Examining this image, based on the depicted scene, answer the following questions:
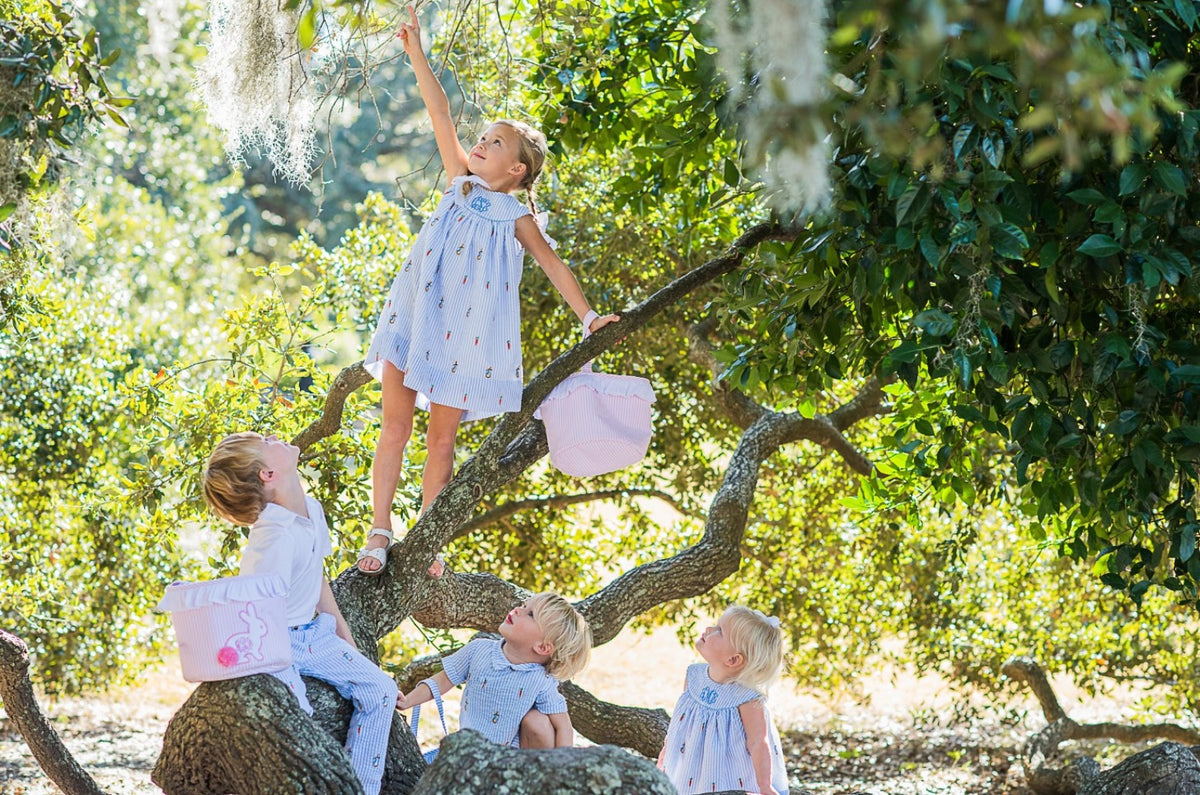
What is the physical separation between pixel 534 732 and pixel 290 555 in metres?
0.79

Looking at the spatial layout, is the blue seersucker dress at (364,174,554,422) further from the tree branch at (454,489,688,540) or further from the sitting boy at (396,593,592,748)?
the tree branch at (454,489,688,540)

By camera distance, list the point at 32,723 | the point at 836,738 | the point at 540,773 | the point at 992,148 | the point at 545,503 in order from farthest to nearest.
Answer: the point at 836,738 → the point at 545,503 → the point at 32,723 → the point at 992,148 → the point at 540,773

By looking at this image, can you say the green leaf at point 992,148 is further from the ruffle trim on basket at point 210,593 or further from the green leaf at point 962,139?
the ruffle trim on basket at point 210,593

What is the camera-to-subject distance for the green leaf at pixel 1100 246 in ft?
7.74

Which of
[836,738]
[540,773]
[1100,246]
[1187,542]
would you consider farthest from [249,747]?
[836,738]

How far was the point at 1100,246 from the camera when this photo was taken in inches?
93.4

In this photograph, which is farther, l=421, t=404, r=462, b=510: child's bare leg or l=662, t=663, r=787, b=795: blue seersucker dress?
l=421, t=404, r=462, b=510: child's bare leg

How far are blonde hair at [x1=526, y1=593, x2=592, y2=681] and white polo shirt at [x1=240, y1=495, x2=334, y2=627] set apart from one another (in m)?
0.59

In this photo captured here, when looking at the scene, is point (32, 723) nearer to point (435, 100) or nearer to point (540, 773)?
point (540, 773)

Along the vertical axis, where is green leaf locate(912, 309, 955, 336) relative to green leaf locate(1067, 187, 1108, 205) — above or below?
below

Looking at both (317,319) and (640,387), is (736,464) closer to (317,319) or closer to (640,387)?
(640,387)

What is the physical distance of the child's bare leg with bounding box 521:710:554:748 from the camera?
3029 millimetres

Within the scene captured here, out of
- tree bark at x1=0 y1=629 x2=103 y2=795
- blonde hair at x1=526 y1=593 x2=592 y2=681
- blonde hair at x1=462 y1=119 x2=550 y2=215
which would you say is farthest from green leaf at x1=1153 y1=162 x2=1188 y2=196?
tree bark at x1=0 y1=629 x2=103 y2=795

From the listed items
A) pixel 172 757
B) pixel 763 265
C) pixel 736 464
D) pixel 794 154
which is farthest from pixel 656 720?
pixel 794 154
